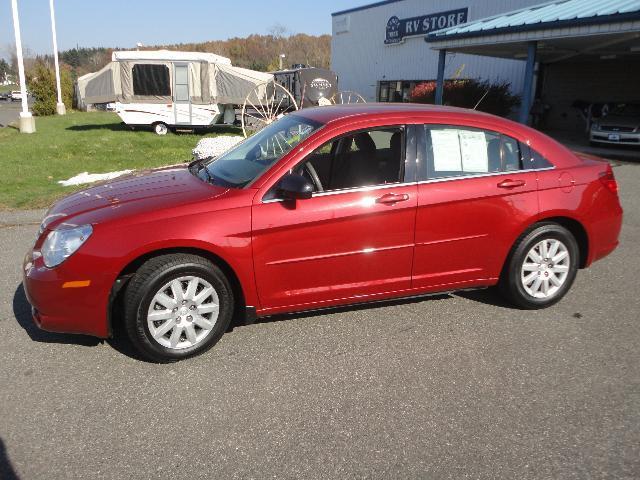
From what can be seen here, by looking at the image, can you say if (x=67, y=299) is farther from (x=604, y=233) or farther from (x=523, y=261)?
(x=604, y=233)

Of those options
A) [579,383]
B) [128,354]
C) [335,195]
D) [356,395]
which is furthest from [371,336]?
[128,354]

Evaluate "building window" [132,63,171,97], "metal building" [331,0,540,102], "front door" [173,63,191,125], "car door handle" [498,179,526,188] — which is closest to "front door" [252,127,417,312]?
"car door handle" [498,179,526,188]

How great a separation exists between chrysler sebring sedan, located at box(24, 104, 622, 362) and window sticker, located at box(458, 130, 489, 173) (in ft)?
0.04

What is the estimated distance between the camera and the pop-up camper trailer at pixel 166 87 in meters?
18.8

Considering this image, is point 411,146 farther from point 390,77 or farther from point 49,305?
point 390,77

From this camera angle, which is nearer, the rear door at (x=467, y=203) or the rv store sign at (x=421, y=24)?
the rear door at (x=467, y=203)

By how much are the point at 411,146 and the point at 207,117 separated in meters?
17.1

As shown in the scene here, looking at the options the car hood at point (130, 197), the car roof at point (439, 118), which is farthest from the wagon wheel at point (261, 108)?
the car hood at point (130, 197)

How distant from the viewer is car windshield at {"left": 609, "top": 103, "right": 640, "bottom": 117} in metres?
16.2

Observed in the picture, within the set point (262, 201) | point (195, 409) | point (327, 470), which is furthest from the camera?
point (262, 201)

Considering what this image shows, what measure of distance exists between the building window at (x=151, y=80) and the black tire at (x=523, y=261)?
1757 centimetres

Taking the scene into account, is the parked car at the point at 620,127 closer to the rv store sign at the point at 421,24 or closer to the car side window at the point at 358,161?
the rv store sign at the point at 421,24

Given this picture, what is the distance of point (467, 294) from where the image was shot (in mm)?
4633

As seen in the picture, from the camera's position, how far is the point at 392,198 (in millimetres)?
3676
